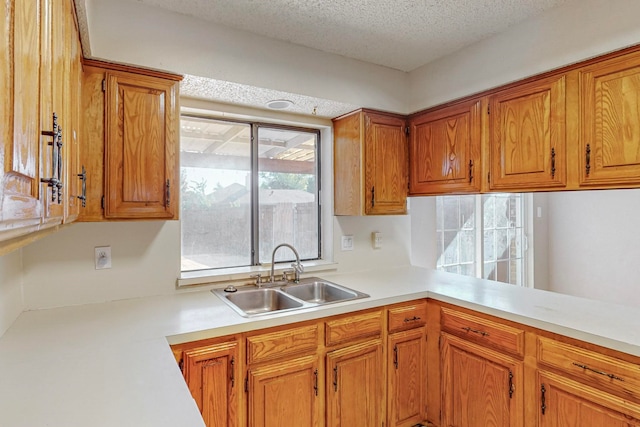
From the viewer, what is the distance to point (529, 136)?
74.5 inches

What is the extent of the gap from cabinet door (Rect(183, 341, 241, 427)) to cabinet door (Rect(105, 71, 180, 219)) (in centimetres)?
71

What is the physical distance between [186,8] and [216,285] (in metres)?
1.54

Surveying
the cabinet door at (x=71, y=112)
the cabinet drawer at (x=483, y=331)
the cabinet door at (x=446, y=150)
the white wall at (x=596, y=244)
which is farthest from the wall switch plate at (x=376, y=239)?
the white wall at (x=596, y=244)

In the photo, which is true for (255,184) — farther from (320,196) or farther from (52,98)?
(52,98)

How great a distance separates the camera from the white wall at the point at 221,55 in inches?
65.0

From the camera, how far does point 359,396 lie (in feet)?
6.24

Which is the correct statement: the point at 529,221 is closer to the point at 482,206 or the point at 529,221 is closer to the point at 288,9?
the point at 482,206

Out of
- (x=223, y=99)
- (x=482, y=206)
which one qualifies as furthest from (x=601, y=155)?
(x=482, y=206)

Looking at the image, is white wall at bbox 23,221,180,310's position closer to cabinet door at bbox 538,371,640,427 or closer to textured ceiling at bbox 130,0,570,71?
textured ceiling at bbox 130,0,570,71

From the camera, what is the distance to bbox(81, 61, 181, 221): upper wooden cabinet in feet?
5.24

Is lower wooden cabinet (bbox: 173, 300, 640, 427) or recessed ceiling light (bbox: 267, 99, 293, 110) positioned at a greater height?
recessed ceiling light (bbox: 267, 99, 293, 110)

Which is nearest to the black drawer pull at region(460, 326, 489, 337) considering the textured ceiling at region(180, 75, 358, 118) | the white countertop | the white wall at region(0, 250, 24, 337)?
the white countertop

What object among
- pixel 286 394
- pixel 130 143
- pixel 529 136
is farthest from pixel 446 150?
pixel 130 143

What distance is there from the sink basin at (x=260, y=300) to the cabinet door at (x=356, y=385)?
1.44ft
